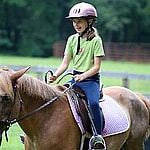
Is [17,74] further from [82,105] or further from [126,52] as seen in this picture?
[126,52]

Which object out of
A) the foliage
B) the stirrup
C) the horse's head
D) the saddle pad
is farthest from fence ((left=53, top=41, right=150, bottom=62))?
the horse's head

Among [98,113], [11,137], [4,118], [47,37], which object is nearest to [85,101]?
[98,113]

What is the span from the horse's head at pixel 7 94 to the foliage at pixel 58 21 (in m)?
57.4

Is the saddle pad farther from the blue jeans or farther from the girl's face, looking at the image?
the girl's face

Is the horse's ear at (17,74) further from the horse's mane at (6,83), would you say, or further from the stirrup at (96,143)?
the stirrup at (96,143)

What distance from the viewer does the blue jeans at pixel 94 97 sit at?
5473 mm

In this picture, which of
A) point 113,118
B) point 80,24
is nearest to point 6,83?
point 80,24

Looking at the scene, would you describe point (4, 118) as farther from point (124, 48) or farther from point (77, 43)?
point (124, 48)

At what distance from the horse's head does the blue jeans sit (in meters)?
1.01

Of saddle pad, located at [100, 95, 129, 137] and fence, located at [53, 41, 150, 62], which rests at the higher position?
saddle pad, located at [100, 95, 129, 137]

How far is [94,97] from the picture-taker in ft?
18.0

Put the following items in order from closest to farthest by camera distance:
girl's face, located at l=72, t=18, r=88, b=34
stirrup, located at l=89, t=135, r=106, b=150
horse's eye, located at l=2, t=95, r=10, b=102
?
1. horse's eye, located at l=2, t=95, r=10, b=102
2. stirrup, located at l=89, t=135, r=106, b=150
3. girl's face, located at l=72, t=18, r=88, b=34

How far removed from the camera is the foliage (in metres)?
63.3

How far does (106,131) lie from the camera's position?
5852 millimetres
